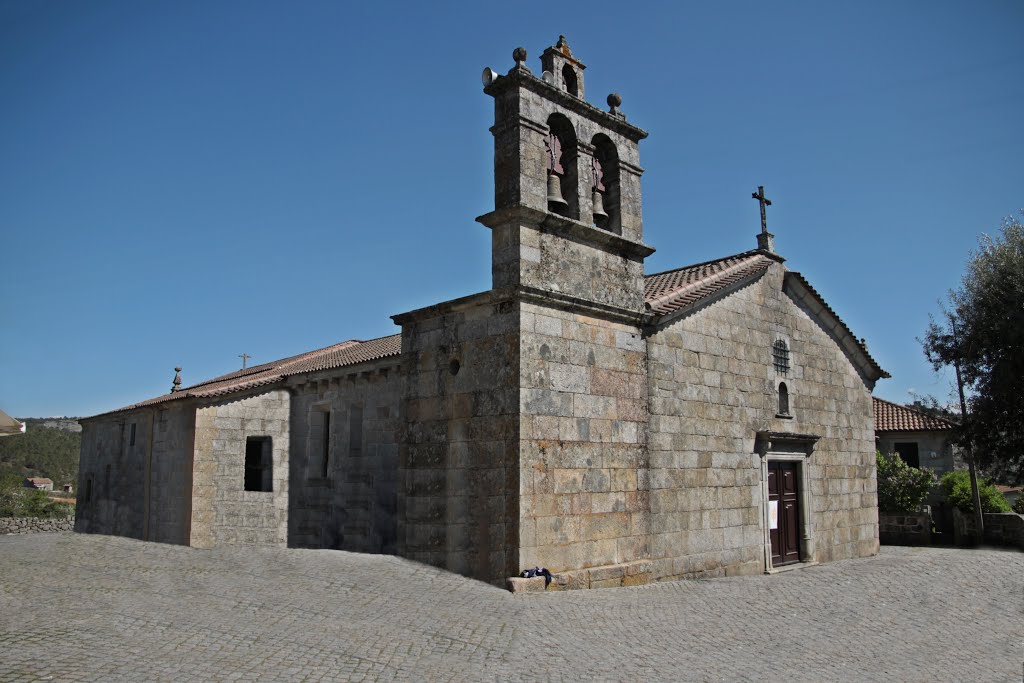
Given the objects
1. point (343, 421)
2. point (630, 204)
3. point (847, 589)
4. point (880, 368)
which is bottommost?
point (847, 589)

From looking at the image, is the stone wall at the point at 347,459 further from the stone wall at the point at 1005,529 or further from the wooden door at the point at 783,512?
the stone wall at the point at 1005,529

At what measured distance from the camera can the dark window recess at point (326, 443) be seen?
1705 centimetres

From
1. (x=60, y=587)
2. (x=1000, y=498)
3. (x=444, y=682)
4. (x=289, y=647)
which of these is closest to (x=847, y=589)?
(x=444, y=682)

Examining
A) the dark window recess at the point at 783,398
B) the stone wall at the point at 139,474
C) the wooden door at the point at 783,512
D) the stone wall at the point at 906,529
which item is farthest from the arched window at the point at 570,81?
the stone wall at the point at 906,529

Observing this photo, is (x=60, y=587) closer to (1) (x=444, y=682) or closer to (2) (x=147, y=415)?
(1) (x=444, y=682)

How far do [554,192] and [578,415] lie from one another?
3118 millimetres

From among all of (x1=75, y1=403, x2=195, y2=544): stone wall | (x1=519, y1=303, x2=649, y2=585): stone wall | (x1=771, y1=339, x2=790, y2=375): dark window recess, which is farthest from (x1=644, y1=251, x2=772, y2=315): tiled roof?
(x1=75, y1=403, x2=195, y2=544): stone wall

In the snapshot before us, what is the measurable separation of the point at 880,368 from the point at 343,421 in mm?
12306

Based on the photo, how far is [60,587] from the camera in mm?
8250

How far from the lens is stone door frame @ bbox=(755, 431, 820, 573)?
13.3 meters

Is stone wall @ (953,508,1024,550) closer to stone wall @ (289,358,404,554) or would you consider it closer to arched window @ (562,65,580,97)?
stone wall @ (289,358,404,554)

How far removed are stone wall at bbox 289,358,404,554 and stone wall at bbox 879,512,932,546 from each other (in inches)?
528

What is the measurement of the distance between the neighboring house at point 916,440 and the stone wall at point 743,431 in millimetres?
9075

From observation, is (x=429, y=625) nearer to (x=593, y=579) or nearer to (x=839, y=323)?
(x=593, y=579)
